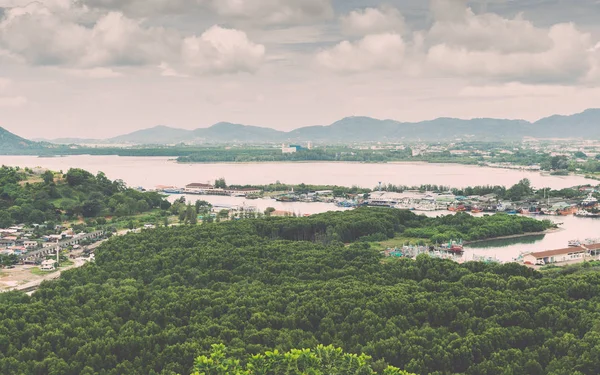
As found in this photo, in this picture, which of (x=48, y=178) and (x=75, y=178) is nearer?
(x=48, y=178)

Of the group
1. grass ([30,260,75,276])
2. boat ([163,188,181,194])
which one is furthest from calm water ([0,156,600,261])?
grass ([30,260,75,276])

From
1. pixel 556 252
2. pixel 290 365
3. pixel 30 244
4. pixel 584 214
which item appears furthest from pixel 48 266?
pixel 584 214

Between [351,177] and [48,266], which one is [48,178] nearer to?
[48,266]

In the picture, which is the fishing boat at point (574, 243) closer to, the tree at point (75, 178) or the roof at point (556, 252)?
the roof at point (556, 252)

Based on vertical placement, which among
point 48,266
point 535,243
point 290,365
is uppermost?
point 290,365

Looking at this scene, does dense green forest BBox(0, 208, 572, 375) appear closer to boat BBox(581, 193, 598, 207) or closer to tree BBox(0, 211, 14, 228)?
tree BBox(0, 211, 14, 228)

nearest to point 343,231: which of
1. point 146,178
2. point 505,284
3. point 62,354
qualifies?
point 505,284

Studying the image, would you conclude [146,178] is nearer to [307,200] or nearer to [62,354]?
[307,200]
